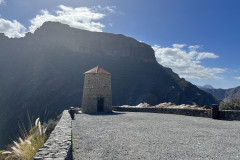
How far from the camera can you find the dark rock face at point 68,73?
55812 millimetres

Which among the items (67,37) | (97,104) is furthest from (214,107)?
(67,37)

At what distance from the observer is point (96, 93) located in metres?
19.7

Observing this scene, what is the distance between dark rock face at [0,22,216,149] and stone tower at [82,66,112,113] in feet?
101

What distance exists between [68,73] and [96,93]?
4902 cm

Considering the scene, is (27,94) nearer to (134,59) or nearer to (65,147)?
(134,59)

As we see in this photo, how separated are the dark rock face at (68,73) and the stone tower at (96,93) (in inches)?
1218

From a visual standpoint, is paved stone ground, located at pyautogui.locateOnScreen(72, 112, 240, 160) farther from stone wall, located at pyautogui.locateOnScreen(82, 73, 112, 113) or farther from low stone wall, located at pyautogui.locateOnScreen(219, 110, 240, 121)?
stone wall, located at pyautogui.locateOnScreen(82, 73, 112, 113)

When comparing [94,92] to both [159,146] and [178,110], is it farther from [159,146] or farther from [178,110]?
[159,146]

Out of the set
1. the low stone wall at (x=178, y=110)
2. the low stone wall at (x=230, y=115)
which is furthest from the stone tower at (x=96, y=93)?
the low stone wall at (x=230, y=115)

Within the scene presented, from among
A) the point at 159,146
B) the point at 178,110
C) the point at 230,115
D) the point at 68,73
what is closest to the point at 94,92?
the point at 178,110

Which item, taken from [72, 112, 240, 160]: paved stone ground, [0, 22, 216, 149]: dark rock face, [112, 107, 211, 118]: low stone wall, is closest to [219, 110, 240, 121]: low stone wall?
[112, 107, 211, 118]: low stone wall

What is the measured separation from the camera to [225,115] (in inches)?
513

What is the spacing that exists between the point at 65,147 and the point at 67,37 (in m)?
90.0

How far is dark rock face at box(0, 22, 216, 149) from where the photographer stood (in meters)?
55.8
